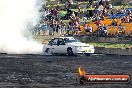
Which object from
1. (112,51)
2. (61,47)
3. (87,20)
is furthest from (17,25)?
(87,20)

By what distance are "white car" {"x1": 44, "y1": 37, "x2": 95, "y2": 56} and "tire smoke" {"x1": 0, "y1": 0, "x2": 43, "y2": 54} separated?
2.27 meters

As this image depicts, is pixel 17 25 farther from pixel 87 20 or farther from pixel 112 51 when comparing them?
pixel 87 20

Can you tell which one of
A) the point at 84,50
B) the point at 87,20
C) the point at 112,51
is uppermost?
the point at 87,20

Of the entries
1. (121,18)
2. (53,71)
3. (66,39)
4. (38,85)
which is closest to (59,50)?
(66,39)

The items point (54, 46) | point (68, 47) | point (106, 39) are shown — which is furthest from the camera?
point (106, 39)

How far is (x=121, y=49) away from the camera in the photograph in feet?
126

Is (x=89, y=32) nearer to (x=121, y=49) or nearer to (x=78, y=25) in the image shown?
(x=78, y=25)

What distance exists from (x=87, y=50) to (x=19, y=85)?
20.5 meters

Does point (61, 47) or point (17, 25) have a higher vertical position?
point (17, 25)

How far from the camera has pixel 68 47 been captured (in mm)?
38156

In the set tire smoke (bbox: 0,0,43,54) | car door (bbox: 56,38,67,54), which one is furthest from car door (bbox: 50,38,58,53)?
tire smoke (bbox: 0,0,43,54)

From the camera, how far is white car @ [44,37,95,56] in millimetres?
37344

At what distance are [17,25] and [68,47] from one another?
646 centimetres

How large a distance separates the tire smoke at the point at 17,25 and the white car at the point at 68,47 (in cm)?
227
